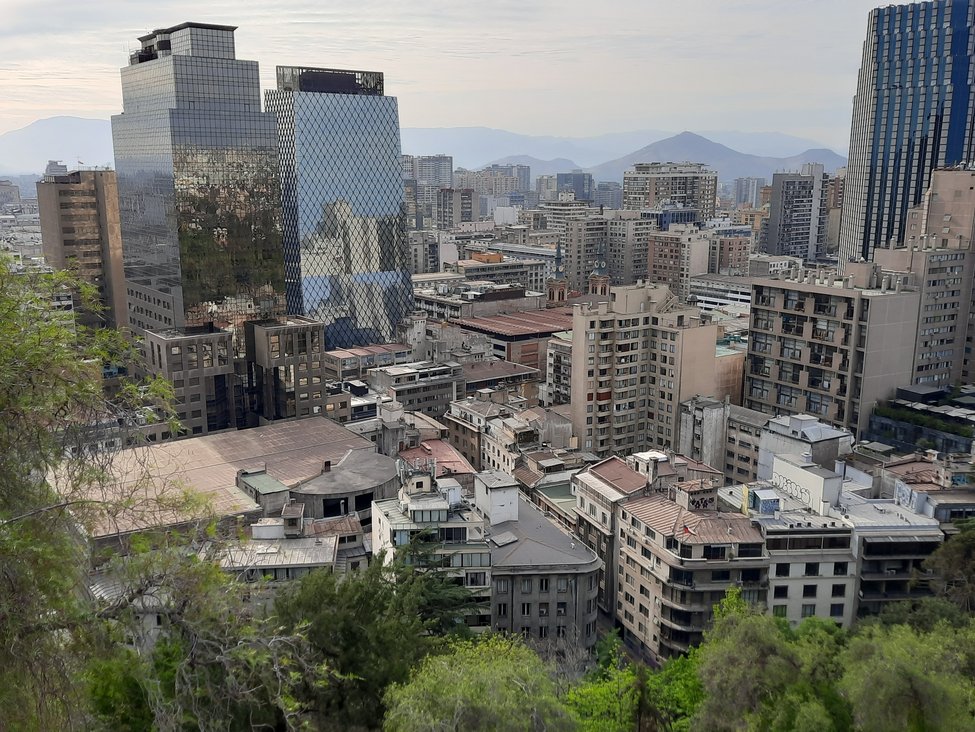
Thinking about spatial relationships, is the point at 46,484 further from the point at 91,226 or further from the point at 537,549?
the point at 91,226

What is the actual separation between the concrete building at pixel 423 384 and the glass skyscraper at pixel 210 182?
9.80 meters

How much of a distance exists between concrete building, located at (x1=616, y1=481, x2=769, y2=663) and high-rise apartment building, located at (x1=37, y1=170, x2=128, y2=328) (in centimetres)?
5770

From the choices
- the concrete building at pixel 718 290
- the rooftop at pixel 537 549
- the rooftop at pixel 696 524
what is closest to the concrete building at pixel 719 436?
the rooftop at pixel 696 524

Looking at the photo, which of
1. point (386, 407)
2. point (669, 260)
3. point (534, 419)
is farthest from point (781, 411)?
point (669, 260)

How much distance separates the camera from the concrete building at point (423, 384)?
161 feet

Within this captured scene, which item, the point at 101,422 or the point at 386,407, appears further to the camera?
the point at 386,407

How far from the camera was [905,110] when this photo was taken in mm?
82938

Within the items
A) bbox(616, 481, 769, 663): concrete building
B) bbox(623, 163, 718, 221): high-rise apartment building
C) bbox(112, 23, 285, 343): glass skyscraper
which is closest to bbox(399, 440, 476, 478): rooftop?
bbox(616, 481, 769, 663): concrete building

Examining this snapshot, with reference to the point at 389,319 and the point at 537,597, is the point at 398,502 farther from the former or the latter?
the point at 389,319

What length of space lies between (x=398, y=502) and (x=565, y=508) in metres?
7.78

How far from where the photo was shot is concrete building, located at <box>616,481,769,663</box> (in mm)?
24609

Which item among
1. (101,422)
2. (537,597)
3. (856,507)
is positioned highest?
(101,422)

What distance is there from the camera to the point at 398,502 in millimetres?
26547

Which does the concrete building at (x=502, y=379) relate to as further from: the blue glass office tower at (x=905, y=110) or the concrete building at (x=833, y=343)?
the blue glass office tower at (x=905, y=110)
